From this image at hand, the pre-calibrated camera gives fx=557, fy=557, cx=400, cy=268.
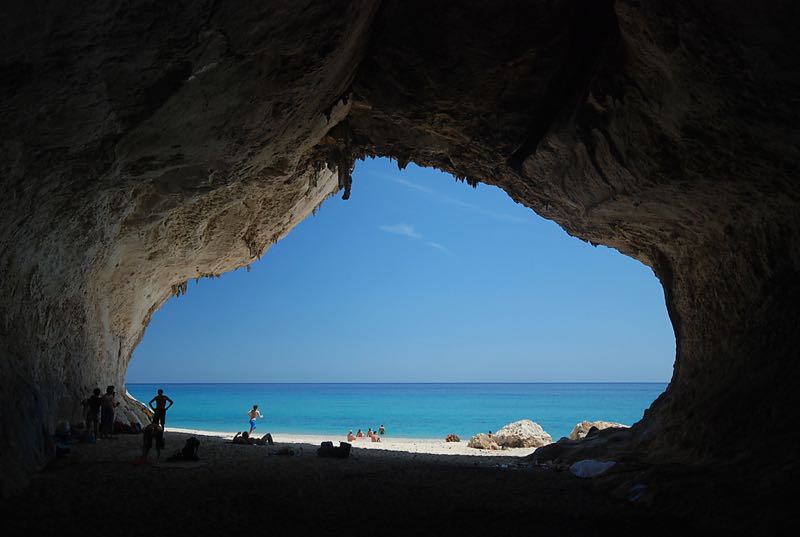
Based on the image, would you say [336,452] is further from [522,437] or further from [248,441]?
[522,437]

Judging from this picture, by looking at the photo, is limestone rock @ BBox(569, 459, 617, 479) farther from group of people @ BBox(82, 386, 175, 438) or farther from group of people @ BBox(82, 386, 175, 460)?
group of people @ BBox(82, 386, 175, 438)

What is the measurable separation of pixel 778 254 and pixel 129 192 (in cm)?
1130

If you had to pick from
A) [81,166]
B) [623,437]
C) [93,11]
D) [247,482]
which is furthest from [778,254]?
[81,166]

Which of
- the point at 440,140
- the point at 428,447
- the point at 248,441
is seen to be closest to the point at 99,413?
the point at 248,441

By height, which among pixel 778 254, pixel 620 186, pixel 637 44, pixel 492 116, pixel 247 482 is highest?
pixel 492 116

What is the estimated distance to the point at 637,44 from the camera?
7363 mm

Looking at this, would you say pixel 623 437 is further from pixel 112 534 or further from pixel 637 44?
pixel 112 534

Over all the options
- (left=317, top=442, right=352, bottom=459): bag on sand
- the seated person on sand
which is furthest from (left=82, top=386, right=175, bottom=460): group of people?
(left=317, top=442, right=352, bottom=459): bag on sand

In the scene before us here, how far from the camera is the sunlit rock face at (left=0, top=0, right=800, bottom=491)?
20.7 ft

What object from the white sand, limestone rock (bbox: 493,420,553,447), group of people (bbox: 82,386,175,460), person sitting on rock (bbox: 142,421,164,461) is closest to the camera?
person sitting on rock (bbox: 142,421,164,461)

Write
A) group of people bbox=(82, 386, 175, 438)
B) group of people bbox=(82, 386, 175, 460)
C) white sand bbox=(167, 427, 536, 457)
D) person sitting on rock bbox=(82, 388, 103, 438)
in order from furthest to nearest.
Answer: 1. white sand bbox=(167, 427, 536, 457)
2. person sitting on rock bbox=(82, 388, 103, 438)
3. group of people bbox=(82, 386, 175, 438)
4. group of people bbox=(82, 386, 175, 460)

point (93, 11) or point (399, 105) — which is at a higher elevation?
point (399, 105)

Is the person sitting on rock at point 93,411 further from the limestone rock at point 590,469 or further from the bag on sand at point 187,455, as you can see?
the limestone rock at point 590,469

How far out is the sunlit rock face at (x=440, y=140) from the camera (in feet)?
20.7
